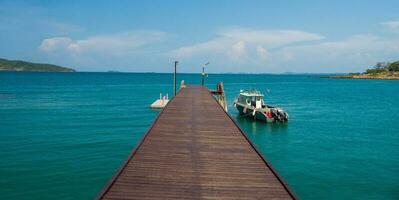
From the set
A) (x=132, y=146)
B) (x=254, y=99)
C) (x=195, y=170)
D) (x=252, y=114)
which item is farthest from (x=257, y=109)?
(x=195, y=170)

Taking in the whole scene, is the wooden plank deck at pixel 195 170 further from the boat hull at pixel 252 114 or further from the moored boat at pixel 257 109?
the moored boat at pixel 257 109

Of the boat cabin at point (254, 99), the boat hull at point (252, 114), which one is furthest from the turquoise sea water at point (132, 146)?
the boat cabin at point (254, 99)

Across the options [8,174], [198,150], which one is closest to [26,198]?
[8,174]

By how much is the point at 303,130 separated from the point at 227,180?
28.7 metres

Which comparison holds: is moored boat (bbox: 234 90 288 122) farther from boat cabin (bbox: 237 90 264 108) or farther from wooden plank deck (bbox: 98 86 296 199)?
wooden plank deck (bbox: 98 86 296 199)

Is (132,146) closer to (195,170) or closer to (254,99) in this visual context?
(195,170)

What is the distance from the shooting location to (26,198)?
17.5m

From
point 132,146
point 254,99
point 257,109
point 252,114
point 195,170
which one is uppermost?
point 195,170

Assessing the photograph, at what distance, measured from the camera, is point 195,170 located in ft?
38.1

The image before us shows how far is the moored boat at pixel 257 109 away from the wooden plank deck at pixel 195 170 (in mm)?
24610

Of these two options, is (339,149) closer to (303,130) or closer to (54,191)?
(303,130)

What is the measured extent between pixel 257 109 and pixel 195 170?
33068mm

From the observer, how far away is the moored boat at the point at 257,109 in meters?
42.2

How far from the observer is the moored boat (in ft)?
138
